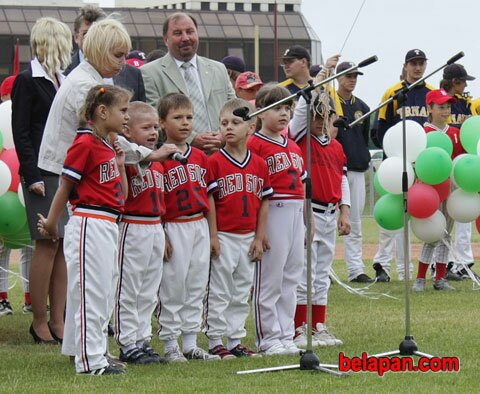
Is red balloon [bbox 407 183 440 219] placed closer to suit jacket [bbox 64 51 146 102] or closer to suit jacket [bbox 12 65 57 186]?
suit jacket [bbox 64 51 146 102]

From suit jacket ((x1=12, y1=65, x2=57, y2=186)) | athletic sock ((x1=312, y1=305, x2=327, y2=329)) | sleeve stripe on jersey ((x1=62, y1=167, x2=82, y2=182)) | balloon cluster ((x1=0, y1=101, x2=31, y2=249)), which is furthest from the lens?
balloon cluster ((x1=0, y1=101, x2=31, y2=249))

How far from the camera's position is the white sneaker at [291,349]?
25.3ft

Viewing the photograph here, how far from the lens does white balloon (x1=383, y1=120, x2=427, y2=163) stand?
1090 centimetres

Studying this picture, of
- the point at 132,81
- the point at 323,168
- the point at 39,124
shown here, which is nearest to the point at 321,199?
the point at 323,168

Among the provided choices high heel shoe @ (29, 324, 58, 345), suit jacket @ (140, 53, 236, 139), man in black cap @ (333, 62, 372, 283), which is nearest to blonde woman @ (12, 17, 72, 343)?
high heel shoe @ (29, 324, 58, 345)

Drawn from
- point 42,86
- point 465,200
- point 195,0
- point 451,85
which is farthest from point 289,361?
point 195,0

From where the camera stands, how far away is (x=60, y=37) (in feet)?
27.2

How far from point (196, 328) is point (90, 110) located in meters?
1.62

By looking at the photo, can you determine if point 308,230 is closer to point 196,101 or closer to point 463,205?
point 196,101

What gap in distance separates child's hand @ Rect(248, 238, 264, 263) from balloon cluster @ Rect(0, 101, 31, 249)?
196cm

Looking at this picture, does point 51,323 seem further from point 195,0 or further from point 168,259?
point 195,0

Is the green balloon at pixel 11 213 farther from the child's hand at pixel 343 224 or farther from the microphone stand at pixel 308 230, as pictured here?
the microphone stand at pixel 308 230

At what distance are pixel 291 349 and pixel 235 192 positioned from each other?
1105 mm

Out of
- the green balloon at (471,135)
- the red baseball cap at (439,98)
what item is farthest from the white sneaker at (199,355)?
the red baseball cap at (439,98)
